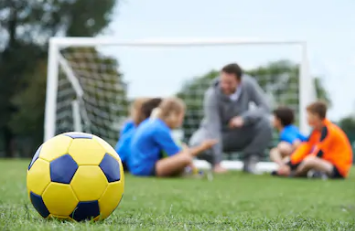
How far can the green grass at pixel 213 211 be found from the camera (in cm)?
192

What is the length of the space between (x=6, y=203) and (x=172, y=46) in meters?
6.02

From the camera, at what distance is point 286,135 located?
7.10 m

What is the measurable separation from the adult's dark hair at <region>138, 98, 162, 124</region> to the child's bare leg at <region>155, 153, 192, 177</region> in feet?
3.19

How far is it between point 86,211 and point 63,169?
199 mm

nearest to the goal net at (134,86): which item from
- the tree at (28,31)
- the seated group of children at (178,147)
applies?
the seated group of children at (178,147)

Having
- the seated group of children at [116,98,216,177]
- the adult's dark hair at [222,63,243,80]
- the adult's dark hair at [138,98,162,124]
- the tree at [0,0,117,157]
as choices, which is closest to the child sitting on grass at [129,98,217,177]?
the seated group of children at [116,98,216,177]

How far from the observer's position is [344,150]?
5996 millimetres

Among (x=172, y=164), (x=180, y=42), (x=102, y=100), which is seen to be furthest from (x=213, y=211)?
(x=102, y=100)

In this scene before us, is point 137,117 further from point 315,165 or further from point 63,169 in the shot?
point 63,169

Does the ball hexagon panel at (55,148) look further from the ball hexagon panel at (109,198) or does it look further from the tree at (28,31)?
the tree at (28,31)

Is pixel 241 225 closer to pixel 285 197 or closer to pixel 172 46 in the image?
pixel 285 197

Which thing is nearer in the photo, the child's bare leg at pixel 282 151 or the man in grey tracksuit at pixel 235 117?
the man in grey tracksuit at pixel 235 117

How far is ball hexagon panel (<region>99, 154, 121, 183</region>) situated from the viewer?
2.01 meters

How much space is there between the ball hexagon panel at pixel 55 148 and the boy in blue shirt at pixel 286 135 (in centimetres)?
515
